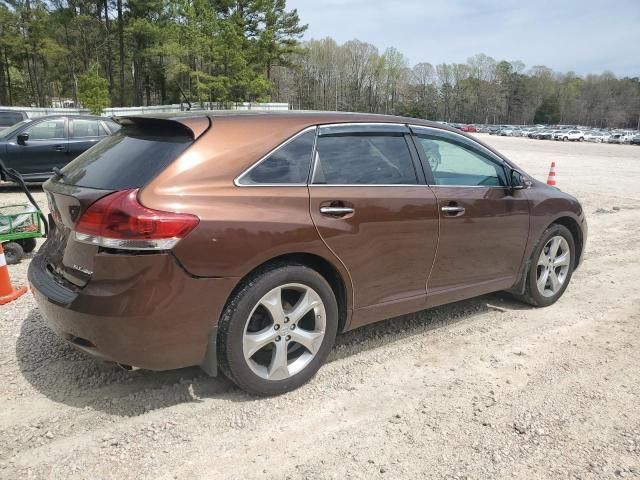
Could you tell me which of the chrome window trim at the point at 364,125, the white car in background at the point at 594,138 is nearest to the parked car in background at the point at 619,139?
the white car in background at the point at 594,138

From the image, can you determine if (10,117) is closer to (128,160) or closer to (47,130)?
(47,130)

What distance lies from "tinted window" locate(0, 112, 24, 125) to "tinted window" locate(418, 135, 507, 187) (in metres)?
14.0

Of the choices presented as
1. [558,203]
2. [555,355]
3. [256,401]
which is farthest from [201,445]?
[558,203]

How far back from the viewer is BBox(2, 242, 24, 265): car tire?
220 inches

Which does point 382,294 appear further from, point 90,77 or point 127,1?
point 127,1

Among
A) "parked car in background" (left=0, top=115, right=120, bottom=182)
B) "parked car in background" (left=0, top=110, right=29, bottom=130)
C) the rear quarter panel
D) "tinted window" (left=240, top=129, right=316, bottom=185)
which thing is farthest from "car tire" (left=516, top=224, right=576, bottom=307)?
"parked car in background" (left=0, top=110, right=29, bottom=130)

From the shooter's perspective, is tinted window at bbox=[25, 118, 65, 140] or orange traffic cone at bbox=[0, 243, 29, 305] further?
tinted window at bbox=[25, 118, 65, 140]

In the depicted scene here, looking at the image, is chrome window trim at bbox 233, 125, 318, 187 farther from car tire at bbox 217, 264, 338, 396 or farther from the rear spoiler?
car tire at bbox 217, 264, 338, 396

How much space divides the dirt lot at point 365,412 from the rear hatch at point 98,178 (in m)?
0.77

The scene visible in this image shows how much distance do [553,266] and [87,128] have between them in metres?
10.2

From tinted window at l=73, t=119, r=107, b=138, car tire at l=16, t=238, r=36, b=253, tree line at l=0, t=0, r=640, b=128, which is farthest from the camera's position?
tree line at l=0, t=0, r=640, b=128

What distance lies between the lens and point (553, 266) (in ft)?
15.8

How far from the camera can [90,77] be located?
33.9 metres

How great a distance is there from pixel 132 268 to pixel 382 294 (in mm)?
1697
